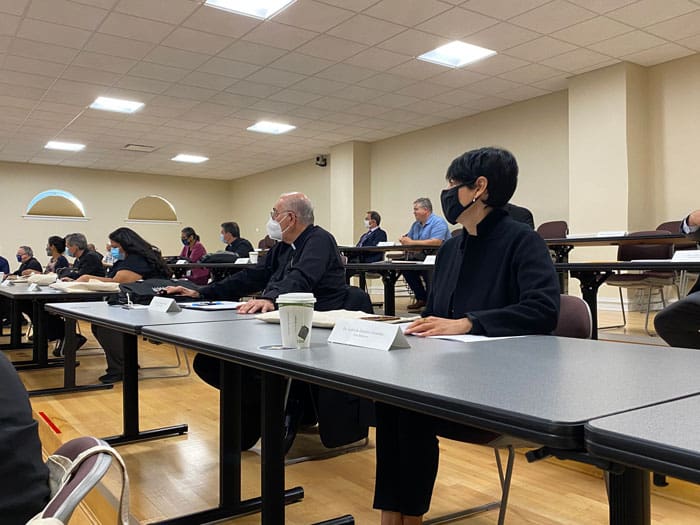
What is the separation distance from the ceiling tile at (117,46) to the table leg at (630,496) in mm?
5602

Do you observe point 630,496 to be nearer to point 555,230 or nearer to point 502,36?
point 502,36

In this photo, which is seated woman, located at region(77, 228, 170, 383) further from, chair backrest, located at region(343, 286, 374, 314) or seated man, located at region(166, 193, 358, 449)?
chair backrest, located at region(343, 286, 374, 314)

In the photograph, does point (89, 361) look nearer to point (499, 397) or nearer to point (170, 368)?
point (170, 368)

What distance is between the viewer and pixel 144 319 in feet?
6.05

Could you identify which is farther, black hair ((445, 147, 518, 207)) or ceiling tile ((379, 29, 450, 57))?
ceiling tile ((379, 29, 450, 57))

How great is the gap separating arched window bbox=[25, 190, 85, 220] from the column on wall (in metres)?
5.56

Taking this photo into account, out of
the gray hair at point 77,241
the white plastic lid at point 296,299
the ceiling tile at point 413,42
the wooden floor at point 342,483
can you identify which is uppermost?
the ceiling tile at point 413,42

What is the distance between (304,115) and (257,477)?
6.65 m

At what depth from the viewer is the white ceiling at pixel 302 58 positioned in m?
4.91

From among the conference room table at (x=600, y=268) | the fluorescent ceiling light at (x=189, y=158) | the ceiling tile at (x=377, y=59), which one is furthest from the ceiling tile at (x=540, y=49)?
the fluorescent ceiling light at (x=189, y=158)

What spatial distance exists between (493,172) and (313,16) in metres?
3.78

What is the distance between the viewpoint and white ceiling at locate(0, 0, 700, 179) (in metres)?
4.91

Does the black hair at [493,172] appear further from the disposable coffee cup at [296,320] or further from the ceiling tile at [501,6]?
the ceiling tile at [501,6]

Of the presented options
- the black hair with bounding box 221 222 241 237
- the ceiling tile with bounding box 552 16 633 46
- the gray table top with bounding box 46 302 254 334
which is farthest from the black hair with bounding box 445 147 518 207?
the black hair with bounding box 221 222 241 237
